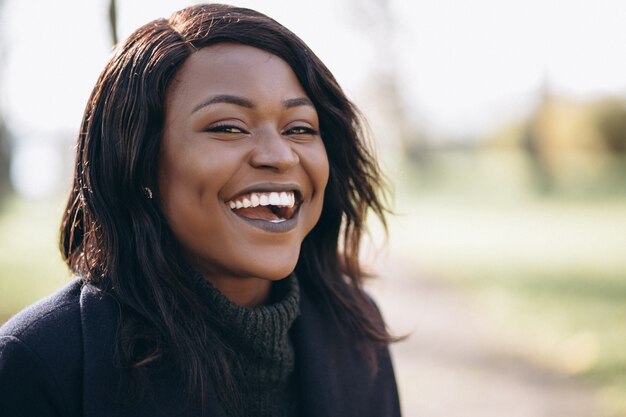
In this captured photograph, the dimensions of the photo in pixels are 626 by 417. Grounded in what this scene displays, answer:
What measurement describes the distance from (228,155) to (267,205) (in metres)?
0.22

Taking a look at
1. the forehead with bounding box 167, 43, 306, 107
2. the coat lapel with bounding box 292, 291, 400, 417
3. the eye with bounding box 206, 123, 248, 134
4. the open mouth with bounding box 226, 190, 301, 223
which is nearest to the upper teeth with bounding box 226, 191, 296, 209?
the open mouth with bounding box 226, 190, 301, 223

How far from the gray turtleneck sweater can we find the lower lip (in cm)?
27

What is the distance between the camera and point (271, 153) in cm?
219

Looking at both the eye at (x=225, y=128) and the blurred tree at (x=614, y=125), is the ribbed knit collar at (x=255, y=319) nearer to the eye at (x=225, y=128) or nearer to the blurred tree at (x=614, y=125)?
the eye at (x=225, y=128)

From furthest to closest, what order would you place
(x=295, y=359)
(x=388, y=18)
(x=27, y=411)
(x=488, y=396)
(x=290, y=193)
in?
(x=388, y=18), (x=488, y=396), (x=295, y=359), (x=290, y=193), (x=27, y=411)

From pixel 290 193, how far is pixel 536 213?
61.0 ft

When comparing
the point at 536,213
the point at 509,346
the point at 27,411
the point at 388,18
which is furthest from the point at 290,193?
the point at 388,18

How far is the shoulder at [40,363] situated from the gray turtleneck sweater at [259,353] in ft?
1.45

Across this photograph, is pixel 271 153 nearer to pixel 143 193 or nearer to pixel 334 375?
pixel 143 193

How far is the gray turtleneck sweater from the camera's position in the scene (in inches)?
90.8

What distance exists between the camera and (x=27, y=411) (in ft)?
6.51

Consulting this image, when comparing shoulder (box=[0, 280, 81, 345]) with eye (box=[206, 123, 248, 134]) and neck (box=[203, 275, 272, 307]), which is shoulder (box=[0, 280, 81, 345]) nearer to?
neck (box=[203, 275, 272, 307])

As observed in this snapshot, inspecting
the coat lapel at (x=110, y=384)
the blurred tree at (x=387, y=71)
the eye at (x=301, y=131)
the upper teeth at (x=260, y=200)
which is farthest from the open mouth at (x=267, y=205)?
the blurred tree at (x=387, y=71)

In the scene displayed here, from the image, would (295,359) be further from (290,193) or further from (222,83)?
(222,83)
